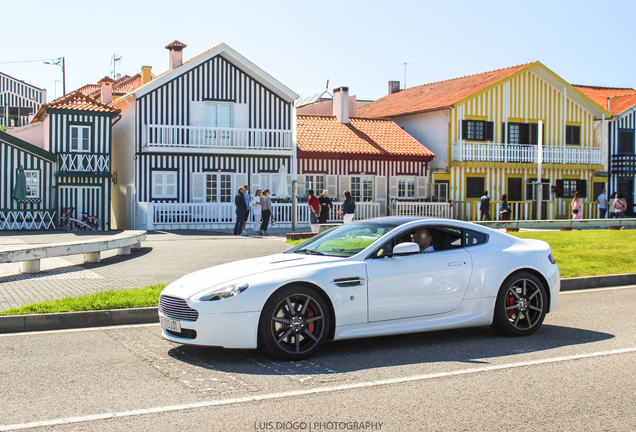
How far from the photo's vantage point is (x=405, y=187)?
114ft

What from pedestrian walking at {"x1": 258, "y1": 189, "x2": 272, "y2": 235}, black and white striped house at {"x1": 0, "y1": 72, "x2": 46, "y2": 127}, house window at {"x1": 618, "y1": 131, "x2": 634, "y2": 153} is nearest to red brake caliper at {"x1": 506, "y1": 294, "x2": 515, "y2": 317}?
pedestrian walking at {"x1": 258, "y1": 189, "x2": 272, "y2": 235}

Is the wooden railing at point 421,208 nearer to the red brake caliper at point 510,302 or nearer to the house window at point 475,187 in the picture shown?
the house window at point 475,187

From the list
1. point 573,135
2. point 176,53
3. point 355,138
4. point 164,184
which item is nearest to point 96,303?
point 164,184

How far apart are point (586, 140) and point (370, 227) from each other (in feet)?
112

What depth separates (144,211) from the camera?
1077 inches

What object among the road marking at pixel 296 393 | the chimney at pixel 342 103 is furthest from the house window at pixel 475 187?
the road marking at pixel 296 393

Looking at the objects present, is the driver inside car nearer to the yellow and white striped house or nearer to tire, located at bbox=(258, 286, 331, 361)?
tire, located at bbox=(258, 286, 331, 361)

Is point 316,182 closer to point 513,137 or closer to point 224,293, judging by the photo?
point 513,137

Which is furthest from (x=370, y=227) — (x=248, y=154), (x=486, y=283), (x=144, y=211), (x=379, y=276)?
(x=248, y=154)

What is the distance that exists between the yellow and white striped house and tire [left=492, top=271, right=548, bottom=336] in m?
26.7

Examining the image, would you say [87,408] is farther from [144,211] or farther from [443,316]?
[144,211]

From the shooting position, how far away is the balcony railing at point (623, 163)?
38688mm

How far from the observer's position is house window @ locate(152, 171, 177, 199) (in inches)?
1157

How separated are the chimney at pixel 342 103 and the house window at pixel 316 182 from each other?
4.73m
